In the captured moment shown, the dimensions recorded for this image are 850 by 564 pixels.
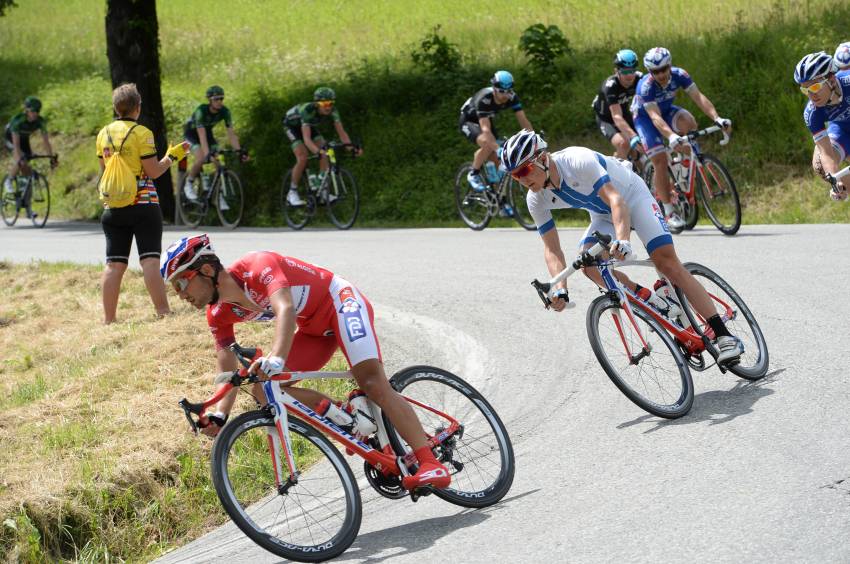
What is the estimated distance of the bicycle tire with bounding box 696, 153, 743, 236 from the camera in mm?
13484

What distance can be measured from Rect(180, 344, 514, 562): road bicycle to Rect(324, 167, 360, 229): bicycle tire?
42.2 ft

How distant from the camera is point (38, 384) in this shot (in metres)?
9.64

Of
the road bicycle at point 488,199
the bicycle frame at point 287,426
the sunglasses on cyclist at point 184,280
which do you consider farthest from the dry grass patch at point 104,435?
the road bicycle at point 488,199

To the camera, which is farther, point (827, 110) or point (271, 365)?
point (827, 110)

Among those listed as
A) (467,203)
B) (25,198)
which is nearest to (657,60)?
(467,203)

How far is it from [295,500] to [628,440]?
7.04 feet

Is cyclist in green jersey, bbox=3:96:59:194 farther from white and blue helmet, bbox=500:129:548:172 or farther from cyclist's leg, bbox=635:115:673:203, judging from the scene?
white and blue helmet, bbox=500:129:548:172

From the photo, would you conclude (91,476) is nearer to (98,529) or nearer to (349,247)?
(98,529)

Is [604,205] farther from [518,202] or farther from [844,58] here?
[518,202]

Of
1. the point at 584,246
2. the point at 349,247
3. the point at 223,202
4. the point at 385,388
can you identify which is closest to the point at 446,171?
the point at 223,202

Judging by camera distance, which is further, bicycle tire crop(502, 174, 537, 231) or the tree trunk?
the tree trunk

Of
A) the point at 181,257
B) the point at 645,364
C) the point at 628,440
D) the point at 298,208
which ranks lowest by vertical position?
the point at 628,440

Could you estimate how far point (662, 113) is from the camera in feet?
46.6

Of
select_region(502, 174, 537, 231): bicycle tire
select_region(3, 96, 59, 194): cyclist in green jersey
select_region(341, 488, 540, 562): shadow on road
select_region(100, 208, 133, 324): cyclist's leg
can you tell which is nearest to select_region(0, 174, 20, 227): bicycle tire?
select_region(3, 96, 59, 194): cyclist in green jersey
